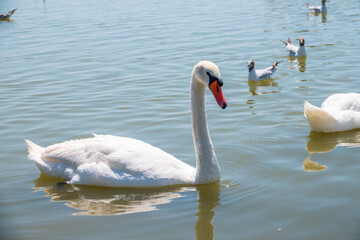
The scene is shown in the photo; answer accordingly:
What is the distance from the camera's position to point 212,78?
6617 mm

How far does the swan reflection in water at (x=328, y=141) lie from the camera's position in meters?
8.31

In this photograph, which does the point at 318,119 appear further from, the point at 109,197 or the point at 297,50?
the point at 297,50

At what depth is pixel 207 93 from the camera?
39.7ft

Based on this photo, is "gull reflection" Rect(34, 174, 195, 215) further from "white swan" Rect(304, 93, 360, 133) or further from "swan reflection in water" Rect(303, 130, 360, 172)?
"white swan" Rect(304, 93, 360, 133)

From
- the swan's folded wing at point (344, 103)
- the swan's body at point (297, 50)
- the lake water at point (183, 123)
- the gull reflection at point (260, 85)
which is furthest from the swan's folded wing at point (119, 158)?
the swan's body at point (297, 50)

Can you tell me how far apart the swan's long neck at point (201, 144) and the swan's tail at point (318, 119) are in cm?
232

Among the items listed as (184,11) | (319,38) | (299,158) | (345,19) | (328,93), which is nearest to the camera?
(299,158)

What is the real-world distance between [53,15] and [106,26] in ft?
17.8

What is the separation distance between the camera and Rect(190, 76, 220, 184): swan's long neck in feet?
22.8

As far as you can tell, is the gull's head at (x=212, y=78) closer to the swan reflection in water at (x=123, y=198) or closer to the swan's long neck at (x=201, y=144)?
the swan's long neck at (x=201, y=144)

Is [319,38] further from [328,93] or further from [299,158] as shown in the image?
[299,158]

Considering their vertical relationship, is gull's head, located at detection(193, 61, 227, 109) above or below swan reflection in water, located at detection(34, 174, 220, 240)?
above

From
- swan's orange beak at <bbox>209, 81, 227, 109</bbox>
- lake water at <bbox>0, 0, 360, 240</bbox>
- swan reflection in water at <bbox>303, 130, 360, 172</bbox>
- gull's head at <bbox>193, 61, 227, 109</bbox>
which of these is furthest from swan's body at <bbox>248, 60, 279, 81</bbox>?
swan's orange beak at <bbox>209, 81, 227, 109</bbox>

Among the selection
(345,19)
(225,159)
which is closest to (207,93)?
(225,159)
